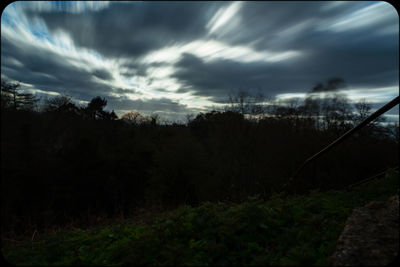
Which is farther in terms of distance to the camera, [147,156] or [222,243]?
[147,156]

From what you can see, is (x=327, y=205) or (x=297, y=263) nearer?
(x=297, y=263)

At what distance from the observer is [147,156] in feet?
51.5

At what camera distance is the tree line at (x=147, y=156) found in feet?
12.4

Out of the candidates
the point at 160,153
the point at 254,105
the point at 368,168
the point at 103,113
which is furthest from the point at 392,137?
the point at 160,153

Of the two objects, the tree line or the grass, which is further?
the tree line

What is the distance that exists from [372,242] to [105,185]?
1205 cm

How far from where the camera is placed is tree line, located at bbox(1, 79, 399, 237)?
3.77 metres

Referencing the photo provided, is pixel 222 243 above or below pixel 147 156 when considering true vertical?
above

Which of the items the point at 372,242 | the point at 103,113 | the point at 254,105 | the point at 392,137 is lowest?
the point at 372,242

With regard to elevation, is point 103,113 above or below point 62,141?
above

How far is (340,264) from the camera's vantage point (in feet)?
5.40

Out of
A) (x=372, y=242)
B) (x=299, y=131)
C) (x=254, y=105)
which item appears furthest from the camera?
(x=254, y=105)

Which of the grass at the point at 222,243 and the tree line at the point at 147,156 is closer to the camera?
the grass at the point at 222,243

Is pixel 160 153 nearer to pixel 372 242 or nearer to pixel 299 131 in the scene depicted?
pixel 299 131
